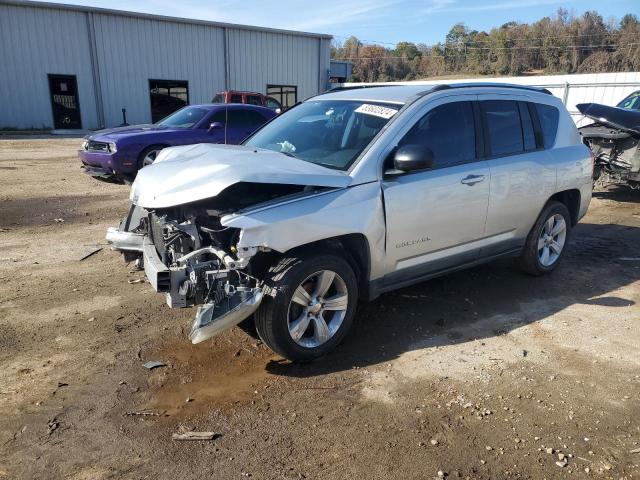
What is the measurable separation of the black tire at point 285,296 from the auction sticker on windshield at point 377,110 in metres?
1.29

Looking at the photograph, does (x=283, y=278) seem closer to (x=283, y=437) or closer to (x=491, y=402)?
(x=283, y=437)

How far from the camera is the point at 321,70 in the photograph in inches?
1291

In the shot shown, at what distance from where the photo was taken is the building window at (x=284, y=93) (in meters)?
31.3

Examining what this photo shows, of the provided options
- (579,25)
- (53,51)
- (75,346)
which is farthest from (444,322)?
(579,25)

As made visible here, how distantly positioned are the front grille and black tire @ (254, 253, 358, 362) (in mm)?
7818

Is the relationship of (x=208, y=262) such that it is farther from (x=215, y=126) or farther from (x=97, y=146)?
(x=97, y=146)

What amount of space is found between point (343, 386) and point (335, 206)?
48.9 inches

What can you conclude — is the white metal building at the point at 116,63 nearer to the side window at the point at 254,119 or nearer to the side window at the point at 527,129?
the side window at the point at 254,119

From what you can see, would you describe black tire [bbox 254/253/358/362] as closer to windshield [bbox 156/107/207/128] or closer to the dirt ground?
the dirt ground

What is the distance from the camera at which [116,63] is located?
25672 millimetres

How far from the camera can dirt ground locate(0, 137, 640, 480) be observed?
2.81 meters

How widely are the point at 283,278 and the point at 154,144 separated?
24.9ft

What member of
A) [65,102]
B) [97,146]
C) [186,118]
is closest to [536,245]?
[186,118]

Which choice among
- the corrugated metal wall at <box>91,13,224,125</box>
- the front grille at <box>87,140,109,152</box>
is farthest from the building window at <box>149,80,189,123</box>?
the front grille at <box>87,140,109,152</box>
